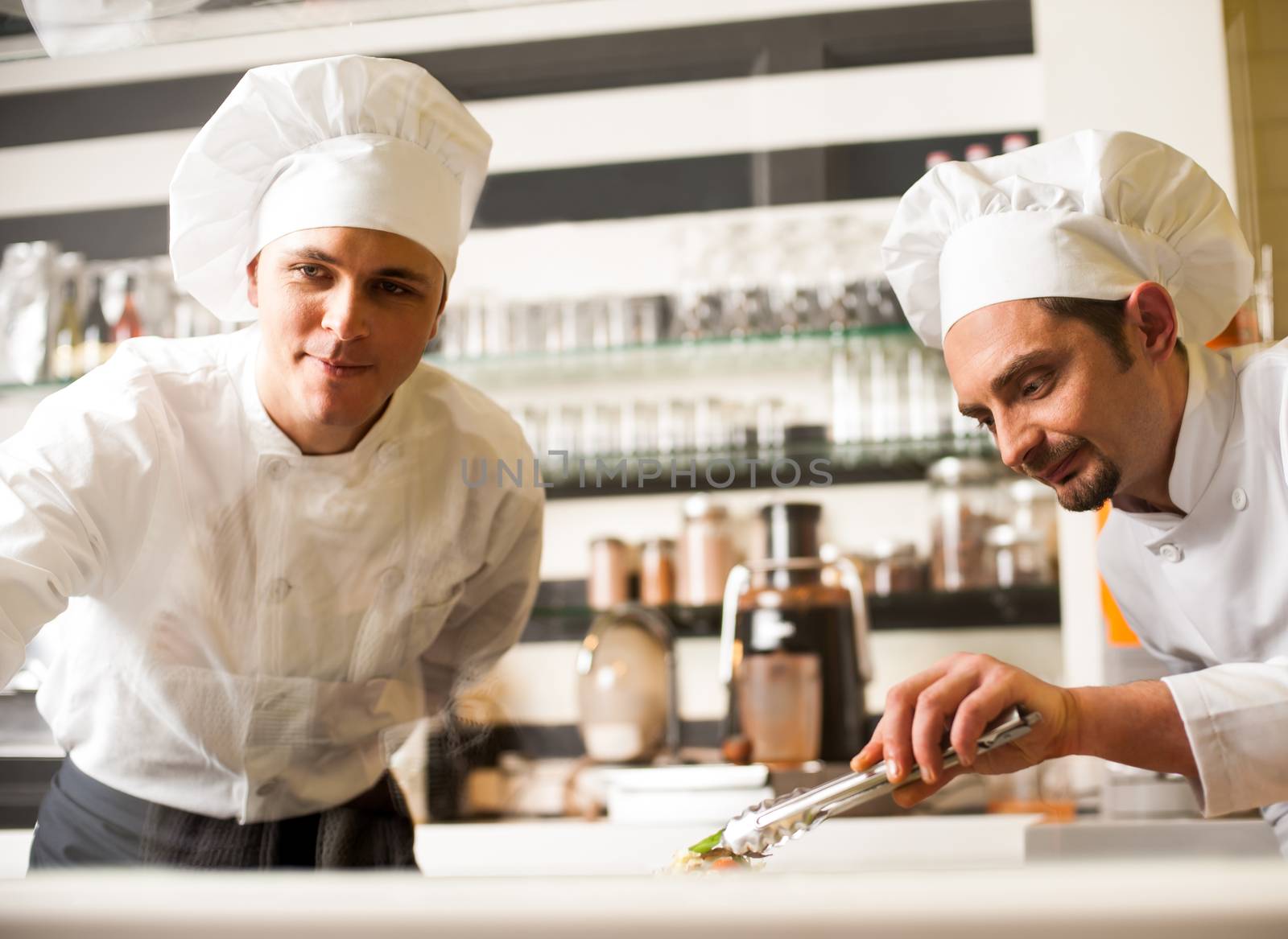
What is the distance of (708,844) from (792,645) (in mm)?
861

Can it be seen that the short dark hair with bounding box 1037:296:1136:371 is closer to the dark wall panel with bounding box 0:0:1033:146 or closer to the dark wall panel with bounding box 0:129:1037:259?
the dark wall panel with bounding box 0:129:1037:259

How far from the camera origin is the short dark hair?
696 mm

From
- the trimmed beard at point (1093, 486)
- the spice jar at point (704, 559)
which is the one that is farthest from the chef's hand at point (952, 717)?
the spice jar at point (704, 559)

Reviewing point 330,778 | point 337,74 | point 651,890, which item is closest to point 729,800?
point 330,778

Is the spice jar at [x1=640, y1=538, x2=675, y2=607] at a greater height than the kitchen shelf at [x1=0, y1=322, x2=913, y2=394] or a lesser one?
lesser

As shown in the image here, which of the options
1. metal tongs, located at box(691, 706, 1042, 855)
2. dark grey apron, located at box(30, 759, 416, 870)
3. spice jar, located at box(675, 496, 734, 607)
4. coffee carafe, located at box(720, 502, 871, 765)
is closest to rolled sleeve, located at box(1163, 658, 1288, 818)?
metal tongs, located at box(691, 706, 1042, 855)

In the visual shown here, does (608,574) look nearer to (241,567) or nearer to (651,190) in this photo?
(241,567)

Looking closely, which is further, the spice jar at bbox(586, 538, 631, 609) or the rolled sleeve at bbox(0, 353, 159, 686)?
the spice jar at bbox(586, 538, 631, 609)

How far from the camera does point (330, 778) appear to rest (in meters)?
0.70

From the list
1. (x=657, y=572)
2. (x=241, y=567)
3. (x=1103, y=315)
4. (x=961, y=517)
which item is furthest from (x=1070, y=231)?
(x=961, y=517)

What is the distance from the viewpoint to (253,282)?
0.71m

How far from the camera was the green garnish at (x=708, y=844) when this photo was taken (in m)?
0.60

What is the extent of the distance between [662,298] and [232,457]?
0.95m

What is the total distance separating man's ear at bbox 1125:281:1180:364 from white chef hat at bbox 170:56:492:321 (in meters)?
0.42
